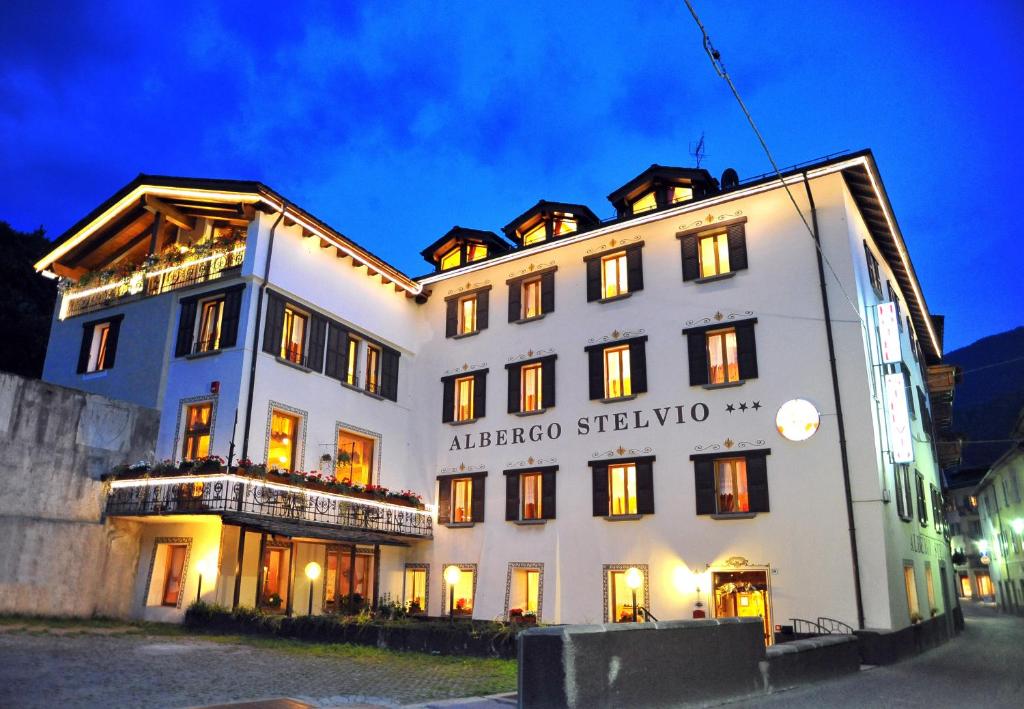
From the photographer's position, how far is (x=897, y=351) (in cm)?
1984

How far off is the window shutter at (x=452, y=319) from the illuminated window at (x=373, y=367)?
2599mm

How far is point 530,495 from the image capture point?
2388cm

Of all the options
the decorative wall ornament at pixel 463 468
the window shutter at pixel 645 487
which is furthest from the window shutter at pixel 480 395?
the window shutter at pixel 645 487

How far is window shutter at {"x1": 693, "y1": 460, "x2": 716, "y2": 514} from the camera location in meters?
20.3

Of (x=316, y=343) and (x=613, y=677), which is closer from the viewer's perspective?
(x=613, y=677)

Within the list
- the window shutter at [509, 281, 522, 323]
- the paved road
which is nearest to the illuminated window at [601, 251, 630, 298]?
the window shutter at [509, 281, 522, 323]

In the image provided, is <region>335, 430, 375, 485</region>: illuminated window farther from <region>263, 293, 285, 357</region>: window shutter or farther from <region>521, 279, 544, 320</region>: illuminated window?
<region>521, 279, 544, 320</region>: illuminated window

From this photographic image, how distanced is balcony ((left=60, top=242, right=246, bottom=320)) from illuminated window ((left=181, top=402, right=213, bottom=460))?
3.91 metres

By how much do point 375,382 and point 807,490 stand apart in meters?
14.3

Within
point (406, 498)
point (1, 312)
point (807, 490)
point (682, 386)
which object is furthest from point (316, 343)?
point (1, 312)

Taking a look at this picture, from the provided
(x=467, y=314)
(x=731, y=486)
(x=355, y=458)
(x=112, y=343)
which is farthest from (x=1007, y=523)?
(x=112, y=343)

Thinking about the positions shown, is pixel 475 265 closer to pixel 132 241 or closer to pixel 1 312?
pixel 132 241

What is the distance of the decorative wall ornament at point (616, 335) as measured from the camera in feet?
75.3

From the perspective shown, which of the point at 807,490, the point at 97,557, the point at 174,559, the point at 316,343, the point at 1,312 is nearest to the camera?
the point at 807,490
